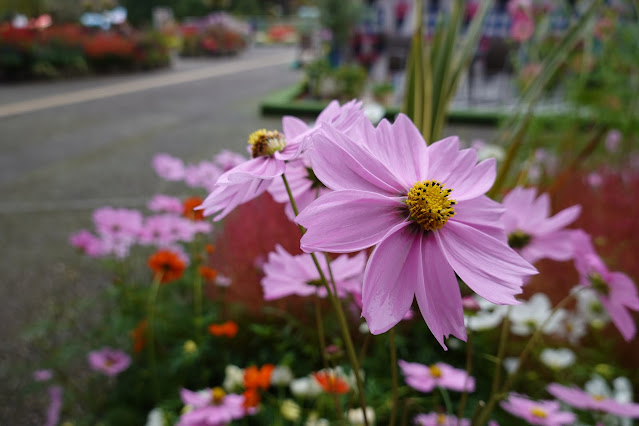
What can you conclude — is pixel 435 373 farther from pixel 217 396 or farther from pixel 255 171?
pixel 255 171

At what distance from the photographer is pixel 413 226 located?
0.32 m

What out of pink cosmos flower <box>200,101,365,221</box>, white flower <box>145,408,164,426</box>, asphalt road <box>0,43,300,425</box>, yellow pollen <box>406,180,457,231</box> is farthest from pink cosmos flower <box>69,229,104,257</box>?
yellow pollen <box>406,180,457,231</box>

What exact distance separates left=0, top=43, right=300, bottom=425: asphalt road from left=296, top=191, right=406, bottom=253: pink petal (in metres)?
1.03

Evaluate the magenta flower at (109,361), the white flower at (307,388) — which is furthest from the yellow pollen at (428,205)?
the magenta flower at (109,361)

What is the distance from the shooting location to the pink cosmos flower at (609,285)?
46cm

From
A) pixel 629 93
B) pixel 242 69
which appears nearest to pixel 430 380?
pixel 629 93

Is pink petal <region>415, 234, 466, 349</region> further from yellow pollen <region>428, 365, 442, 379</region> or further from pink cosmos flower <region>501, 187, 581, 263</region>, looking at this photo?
yellow pollen <region>428, 365, 442, 379</region>

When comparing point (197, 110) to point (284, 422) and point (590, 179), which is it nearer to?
point (590, 179)

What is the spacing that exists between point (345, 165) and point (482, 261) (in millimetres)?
105

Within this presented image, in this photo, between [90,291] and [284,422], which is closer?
[284,422]

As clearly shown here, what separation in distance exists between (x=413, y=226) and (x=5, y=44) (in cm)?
940

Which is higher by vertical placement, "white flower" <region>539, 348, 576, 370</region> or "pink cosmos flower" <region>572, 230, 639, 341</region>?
"pink cosmos flower" <region>572, 230, 639, 341</region>

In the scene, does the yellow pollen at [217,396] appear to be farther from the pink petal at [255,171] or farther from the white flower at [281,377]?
the pink petal at [255,171]

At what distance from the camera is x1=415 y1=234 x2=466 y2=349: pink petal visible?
0.29m
